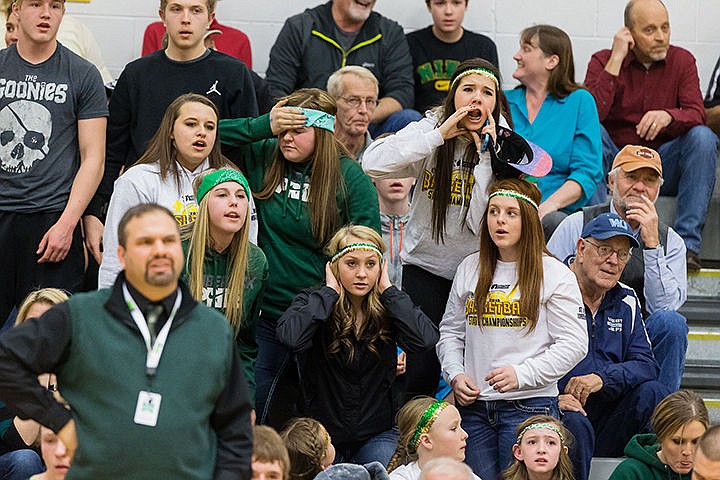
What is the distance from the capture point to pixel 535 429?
4648 mm

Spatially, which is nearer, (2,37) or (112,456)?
(112,456)

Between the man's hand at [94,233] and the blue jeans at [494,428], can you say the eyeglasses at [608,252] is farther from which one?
the man's hand at [94,233]

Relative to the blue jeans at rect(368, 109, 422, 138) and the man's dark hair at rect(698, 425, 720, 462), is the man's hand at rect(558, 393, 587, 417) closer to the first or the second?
the man's dark hair at rect(698, 425, 720, 462)

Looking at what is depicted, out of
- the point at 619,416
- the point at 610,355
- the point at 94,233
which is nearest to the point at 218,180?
the point at 94,233

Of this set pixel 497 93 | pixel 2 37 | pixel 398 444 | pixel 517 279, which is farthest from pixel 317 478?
pixel 2 37

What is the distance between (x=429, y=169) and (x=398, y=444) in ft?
3.73

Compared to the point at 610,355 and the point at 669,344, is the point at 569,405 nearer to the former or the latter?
the point at 610,355

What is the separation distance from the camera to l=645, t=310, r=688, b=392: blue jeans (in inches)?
211

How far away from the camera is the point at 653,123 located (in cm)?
668

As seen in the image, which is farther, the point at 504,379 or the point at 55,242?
the point at 55,242

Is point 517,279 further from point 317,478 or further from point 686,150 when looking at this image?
point 686,150

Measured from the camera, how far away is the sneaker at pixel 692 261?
6.38 meters

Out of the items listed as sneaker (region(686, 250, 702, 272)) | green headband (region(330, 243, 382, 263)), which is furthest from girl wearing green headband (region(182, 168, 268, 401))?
sneaker (region(686, 250, 702, 272))

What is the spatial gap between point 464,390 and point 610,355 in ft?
2.54
